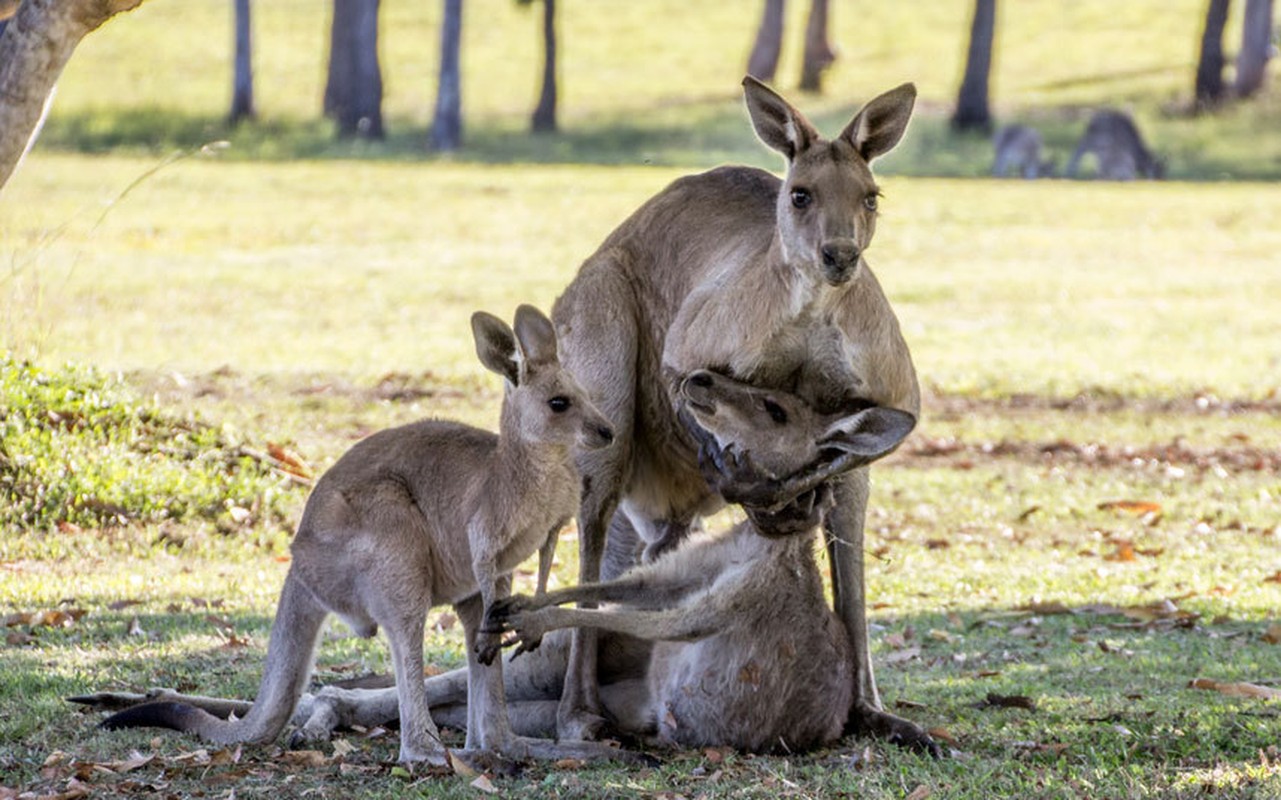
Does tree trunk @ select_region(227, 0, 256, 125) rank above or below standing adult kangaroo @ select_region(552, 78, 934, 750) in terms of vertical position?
above

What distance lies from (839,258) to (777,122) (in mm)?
672

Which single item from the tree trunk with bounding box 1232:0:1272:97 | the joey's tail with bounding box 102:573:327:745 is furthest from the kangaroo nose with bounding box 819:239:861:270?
the tree trunk with bounding box 1232:0:1272:97

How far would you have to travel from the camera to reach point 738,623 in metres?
5.38

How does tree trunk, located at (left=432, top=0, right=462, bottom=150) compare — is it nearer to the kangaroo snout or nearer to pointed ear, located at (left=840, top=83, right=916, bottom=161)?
pointed ear, located at (left=840, top=83, right=916, bottom=161)

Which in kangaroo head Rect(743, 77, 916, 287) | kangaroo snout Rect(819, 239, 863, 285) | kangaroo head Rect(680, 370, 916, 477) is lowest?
kangaroo head Rect(680, 370, 916, 477)

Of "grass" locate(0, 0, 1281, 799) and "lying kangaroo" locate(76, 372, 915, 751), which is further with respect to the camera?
"grass" locate(0, 0, 1281, 799)

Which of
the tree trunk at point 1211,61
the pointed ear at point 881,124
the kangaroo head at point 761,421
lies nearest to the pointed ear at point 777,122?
the pointed ear at point 881,124

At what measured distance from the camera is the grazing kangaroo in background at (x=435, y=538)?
5.02 m

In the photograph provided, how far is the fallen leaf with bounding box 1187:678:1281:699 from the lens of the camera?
628 cm

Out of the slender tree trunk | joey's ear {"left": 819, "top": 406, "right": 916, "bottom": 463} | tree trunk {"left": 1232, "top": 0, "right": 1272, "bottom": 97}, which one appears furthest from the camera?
tree trunk {"left": 1232, "top": 0, "right": 1272, "bottom": 97}

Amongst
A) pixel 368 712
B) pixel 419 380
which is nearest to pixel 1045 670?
pixel 368 712

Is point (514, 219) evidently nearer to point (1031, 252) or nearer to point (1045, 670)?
point (1031, 252)

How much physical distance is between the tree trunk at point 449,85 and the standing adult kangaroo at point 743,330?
25.9 metres

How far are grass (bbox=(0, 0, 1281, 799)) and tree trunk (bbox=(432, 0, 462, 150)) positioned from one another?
693 millimetres
